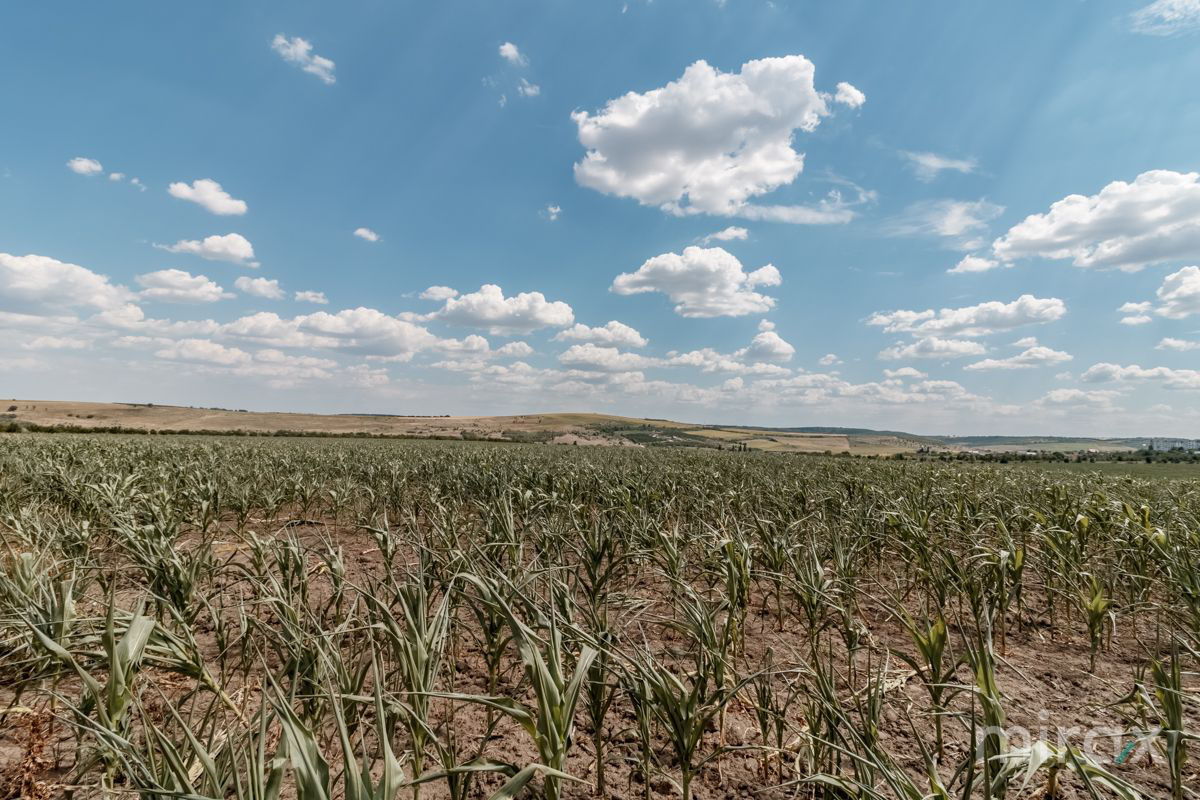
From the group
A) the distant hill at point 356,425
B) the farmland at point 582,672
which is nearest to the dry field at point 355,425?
the distant hill at point 356,425

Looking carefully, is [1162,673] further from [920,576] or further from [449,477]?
[449,477]

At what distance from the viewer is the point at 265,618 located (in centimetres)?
536

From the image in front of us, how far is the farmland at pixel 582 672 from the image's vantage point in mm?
1936

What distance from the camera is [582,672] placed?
205 centimetres

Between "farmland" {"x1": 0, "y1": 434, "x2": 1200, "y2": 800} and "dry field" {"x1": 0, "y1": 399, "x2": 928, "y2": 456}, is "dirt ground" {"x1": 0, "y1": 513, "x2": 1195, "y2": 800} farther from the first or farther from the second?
"dry field" {"x1": 0, "y1": 399, "x2": 928, "y2": 456}

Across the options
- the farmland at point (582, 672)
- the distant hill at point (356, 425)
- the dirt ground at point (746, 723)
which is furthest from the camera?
the distant hill at point (356, 425)

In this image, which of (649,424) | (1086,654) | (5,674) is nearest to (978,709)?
(1086,654)

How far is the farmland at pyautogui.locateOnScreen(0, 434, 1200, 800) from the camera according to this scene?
1936mm

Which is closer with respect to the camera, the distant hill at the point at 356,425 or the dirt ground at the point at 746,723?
the dirt ground at the point at 746,723

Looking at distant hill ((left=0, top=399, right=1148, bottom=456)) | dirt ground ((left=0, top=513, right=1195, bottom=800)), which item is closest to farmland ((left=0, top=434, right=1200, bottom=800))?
dirt ground ((left=0, top=513, right=1195, bottom=800))

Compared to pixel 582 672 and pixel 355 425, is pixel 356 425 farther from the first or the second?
pixel 582 672

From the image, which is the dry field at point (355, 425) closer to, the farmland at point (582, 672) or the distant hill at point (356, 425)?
the distant hill at point (356, 425)

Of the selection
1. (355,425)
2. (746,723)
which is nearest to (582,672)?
(746,723)

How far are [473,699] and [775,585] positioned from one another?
4.80 metres
